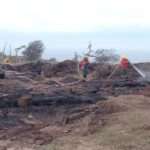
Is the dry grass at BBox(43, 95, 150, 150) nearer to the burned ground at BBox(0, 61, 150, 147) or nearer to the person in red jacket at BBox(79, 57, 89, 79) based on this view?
the burned ground at BBox(0, 61, 150, 147)

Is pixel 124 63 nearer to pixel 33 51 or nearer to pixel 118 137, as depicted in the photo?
pixel 118 137

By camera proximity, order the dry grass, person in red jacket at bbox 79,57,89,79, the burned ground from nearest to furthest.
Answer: the dry grass < the burned ground < person in red jacket at bbox 79,57,89,79

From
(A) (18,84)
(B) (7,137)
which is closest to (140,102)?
(B) (7,137)

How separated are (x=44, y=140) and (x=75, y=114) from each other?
9.42ft

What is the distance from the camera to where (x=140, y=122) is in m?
11.3

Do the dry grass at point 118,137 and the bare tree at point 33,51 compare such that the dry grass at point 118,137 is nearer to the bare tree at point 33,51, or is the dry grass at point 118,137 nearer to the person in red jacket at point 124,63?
the person in red jacket at point 124,63

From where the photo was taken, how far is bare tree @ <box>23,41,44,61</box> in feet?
132

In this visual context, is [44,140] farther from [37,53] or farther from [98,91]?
[37,53]

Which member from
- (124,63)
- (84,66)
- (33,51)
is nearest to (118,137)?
(124,63)

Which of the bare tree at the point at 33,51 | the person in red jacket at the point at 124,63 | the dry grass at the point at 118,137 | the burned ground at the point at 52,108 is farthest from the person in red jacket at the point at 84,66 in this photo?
the bare tree at the point at 33,51

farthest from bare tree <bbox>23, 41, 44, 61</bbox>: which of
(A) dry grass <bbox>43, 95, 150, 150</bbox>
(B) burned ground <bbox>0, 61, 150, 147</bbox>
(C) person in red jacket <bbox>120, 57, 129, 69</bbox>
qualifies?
(A) dry grass <bbox>43, 95, 150, 150</bbox>

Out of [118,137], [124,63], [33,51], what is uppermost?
[33,51]

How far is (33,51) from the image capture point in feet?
132

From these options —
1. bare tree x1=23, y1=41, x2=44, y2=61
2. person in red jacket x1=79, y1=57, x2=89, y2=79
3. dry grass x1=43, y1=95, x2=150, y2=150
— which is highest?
bare tree x1=23, y1=41, x2=44, y2=61
